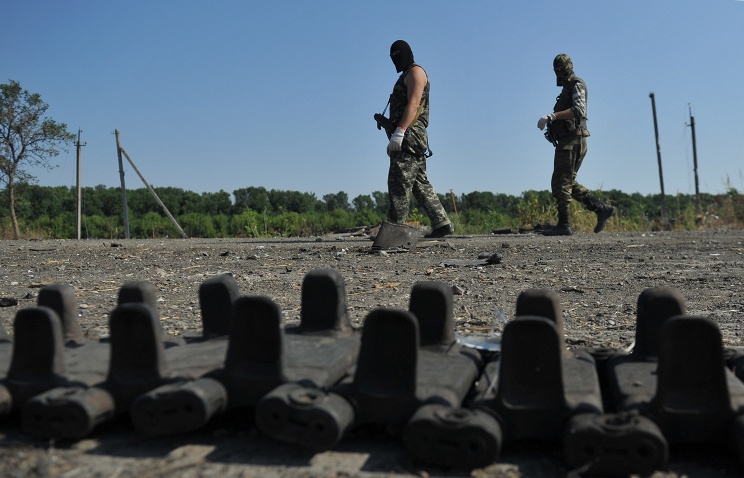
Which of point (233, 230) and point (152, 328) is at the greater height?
point (233, 230)

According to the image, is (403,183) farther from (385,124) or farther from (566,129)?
(566,129)

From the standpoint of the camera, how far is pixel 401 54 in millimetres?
8594

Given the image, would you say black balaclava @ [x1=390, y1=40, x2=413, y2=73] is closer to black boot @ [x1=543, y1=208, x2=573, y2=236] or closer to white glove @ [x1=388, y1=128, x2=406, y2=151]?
white glove @ [x1=388, y1=128, x2=406, y2=151]

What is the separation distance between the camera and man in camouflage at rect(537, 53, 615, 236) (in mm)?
9922

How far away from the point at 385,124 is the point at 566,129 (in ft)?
8.54

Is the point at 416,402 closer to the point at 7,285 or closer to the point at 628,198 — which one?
the point at 7,285

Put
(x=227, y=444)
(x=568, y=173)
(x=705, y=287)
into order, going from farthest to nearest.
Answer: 1. (x=568, y=173)
2. (x=705, y=287)
3. (x=227, y=444)

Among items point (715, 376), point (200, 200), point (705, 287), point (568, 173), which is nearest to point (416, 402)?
point (715, 376)

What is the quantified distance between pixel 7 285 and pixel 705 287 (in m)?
4.62

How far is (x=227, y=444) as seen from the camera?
1681mm

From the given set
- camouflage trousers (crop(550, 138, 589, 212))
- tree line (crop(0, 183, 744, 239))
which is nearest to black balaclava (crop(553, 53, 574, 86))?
camouflage trousers (crop(550, 138, 589, 212))

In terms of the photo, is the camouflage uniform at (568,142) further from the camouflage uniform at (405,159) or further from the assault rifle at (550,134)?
the camouflage uniform at (405,159)

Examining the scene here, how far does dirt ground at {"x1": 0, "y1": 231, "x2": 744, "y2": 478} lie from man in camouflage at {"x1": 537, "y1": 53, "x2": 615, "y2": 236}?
1467mm

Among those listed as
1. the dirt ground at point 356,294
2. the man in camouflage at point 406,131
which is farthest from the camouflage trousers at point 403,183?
the dirt ground at point 356,294
